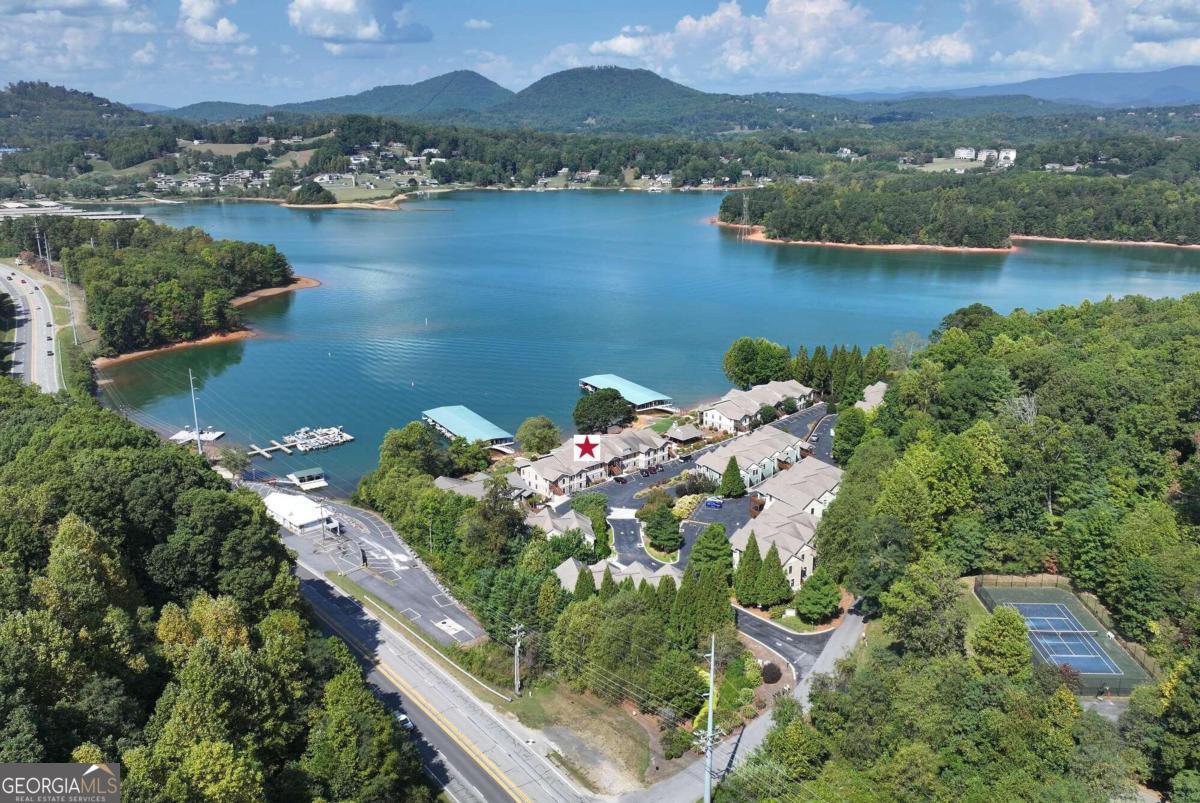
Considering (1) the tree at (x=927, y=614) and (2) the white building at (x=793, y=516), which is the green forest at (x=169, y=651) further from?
(2) the white building at (x=793, y=516)

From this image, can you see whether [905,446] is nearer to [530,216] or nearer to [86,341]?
[86,341]

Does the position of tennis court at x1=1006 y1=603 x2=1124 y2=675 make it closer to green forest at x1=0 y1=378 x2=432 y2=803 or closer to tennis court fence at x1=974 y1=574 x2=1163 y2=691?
tennis court fence at x1=974 y1=574 x2=1163 y2=691

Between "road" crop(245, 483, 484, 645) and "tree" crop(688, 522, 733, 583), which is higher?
"tree" crop(688, 522, 733, 583)

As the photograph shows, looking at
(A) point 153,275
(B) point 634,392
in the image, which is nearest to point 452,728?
(B) point 634,392

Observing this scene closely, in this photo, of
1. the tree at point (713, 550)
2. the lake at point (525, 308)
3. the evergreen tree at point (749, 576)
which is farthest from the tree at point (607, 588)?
the lake at point (525, 308)

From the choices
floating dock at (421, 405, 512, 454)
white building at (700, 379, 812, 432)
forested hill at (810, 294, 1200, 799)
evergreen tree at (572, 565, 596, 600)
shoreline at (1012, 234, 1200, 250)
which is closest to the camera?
forested hill at (810, 294, 1200, 799)

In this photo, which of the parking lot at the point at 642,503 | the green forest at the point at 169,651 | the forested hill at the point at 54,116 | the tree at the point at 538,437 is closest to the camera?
the green forest at the point at 169,651

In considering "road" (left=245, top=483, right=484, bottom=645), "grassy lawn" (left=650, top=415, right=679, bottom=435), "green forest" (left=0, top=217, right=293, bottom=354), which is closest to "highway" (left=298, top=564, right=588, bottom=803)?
"road" (left=245, top=483, right=484, bottom=645)
